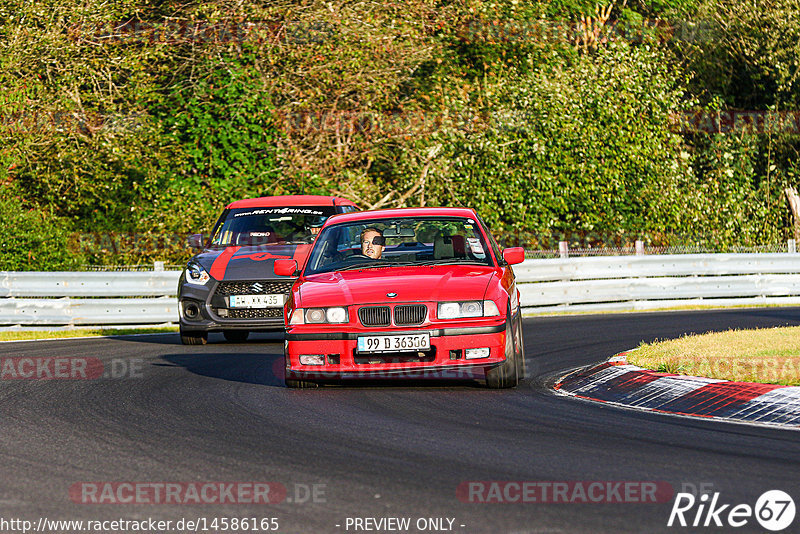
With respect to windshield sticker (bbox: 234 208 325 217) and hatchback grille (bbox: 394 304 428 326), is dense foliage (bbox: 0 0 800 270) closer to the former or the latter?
windshield sticker (bbox: 234 208 325 217)

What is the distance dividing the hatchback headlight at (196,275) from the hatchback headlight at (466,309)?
568 centimetres

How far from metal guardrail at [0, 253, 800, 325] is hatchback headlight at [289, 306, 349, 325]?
8.97 meters

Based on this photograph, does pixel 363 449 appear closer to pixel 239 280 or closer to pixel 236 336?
pixel 239 280

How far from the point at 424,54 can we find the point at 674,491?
24608 mm

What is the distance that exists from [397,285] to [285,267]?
1.54 m

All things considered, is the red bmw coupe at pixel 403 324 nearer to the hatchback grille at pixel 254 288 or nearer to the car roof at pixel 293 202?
the hatchback grille at pixel 254 288

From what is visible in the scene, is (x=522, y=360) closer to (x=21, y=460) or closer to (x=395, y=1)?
(x=21, y=460)

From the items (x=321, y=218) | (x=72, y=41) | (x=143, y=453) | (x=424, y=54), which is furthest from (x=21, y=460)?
(x=424, y=54)

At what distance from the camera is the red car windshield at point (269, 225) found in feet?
51.1

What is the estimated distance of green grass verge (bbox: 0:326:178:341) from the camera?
17109mm

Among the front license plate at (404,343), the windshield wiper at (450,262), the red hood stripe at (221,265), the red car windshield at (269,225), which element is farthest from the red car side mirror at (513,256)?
the red car windshield at (269,225)

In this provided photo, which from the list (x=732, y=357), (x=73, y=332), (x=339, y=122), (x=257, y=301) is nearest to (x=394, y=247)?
(x=732, y=357)

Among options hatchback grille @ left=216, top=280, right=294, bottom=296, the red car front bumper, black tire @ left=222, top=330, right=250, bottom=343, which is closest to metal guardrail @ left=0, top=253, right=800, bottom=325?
black tire @ left=222, top=330, right=250, bottom=343

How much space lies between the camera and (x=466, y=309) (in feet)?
30.7
